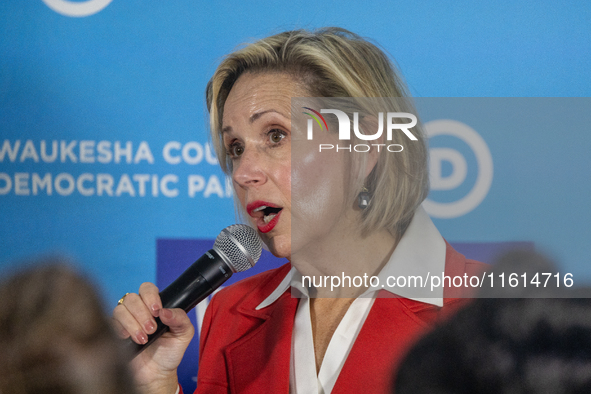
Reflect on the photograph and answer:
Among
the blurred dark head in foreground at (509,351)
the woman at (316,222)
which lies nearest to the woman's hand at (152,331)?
the woman at (316,222)

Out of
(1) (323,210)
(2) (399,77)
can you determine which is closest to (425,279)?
(1) (323,210)

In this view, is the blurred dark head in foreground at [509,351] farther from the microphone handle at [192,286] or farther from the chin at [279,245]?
the chin at [279,245]

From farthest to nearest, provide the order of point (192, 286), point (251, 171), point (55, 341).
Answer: point (251, 171)
point (192, 286)
point (55, 341)

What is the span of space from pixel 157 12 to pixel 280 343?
1182mm

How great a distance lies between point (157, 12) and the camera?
1762 millimetres

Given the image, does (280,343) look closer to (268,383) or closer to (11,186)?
(268,383)

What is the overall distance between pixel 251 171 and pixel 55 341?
93 centimetres

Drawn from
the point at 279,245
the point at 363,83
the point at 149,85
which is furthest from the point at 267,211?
the point at 149,85

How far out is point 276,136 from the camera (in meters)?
1.34

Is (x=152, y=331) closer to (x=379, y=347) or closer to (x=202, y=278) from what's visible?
(x=202, y=278)

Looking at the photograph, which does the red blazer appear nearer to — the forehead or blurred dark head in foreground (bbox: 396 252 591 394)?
the forehead

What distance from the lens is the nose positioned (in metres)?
1.31

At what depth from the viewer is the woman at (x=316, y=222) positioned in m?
1.26

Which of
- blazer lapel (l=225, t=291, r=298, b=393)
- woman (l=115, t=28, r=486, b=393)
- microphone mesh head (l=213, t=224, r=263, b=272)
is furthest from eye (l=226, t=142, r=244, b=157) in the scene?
blazer lapel (l=225, t=291, r=298, b=393)
